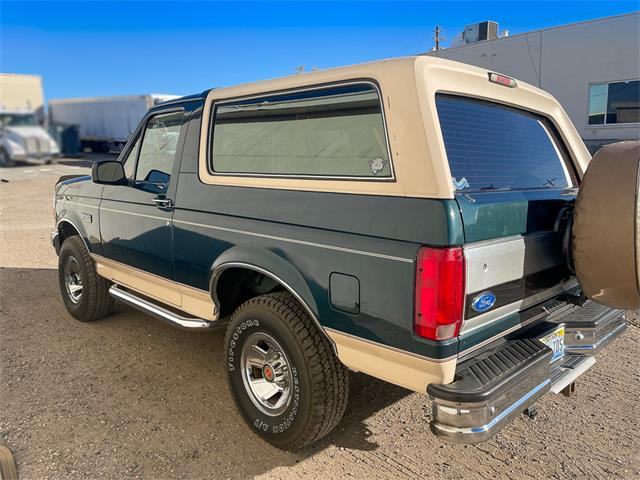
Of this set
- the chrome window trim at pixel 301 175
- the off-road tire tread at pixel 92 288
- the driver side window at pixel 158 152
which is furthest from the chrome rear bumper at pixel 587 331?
the off-road tire tread at pixel 92 288

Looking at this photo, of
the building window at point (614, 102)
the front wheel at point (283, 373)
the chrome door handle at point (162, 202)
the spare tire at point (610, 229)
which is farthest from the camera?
the building window at point (614, 102)

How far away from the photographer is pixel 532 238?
238cm

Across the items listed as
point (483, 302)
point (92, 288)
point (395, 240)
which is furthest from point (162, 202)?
point (483, 302)

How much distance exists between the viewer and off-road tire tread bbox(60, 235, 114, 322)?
4410 millimetres

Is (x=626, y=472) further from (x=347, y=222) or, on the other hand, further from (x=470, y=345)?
(x=347, y=222)

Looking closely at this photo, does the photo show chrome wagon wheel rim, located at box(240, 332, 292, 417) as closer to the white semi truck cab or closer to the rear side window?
the rear side window

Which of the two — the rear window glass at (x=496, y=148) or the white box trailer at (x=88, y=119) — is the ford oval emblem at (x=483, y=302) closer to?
the rear window glass at (x=496, y=148)

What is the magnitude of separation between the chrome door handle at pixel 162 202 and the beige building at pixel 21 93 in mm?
839

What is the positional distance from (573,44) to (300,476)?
1616 centimetres

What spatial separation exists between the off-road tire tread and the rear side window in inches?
81.1

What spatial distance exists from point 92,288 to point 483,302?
3643mm

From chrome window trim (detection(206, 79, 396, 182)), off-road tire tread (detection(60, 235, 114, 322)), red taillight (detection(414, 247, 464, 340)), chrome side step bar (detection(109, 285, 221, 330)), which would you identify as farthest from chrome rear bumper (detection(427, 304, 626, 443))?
off-road tire tread (detection(60, 235, 114, 322))

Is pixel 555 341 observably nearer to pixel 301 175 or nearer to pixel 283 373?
pixel 283 373

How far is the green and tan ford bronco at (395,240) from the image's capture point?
205 centimetres
